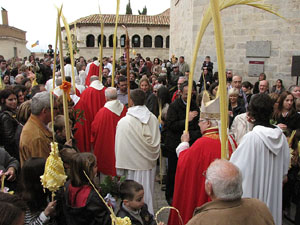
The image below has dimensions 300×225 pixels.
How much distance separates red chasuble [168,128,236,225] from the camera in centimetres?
298

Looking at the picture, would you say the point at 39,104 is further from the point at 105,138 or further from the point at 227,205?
the point at 227,205

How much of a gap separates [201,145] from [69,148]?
139 centimetres

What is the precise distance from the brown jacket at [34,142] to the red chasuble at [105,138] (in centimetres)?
190

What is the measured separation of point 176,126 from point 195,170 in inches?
57.7

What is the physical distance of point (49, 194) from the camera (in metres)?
2.55

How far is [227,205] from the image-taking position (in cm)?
176

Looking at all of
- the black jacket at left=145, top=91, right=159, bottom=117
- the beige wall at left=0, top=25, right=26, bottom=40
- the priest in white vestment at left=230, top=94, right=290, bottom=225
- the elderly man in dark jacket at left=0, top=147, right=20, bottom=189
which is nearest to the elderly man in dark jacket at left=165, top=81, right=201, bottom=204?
the black jacket at left=145, top=91, right=159, bottom=117

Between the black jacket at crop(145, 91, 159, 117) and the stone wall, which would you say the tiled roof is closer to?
the stone wall

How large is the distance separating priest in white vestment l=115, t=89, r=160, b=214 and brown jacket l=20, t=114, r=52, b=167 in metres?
1.08

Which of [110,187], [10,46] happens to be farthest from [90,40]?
[110,187]

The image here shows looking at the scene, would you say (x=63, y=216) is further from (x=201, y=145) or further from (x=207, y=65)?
(x=207, y=65)

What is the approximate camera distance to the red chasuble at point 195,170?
9.78 ft

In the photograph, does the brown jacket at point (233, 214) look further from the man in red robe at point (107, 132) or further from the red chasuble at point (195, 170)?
the man in red robe at point (107, 132)

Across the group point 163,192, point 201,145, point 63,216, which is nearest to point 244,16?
point 163,192
